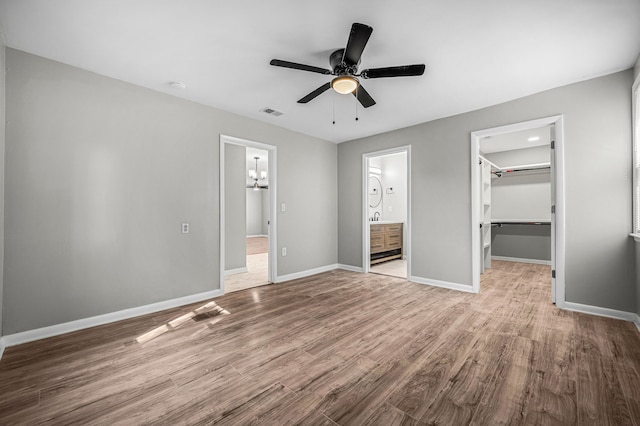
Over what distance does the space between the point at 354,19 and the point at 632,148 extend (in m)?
3.11

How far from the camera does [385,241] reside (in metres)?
6.28

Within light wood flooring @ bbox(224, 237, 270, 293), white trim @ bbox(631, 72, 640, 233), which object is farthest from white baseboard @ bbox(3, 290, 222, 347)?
white trim @ bbox(631, 72, 640, 233)

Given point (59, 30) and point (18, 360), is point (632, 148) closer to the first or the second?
point (59, 30)

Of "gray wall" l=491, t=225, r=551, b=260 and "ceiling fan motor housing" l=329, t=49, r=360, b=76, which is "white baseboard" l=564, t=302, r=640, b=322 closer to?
"gray wall" l=491, t=225, r=551, b=260

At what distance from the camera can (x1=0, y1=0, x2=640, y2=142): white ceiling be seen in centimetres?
201

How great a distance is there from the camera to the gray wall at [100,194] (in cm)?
247

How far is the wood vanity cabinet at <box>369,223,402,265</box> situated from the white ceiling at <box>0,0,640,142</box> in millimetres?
3132

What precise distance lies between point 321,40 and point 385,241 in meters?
4.68

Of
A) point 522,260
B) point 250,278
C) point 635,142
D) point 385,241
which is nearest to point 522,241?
point 522,260

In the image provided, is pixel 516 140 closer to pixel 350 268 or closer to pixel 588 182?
pixel 588 182

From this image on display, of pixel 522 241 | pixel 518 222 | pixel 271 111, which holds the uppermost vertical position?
pixel 271 111

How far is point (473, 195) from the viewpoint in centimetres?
392

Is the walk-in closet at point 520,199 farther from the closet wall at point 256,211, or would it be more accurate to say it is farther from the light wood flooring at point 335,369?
the closet wall at point 256,211

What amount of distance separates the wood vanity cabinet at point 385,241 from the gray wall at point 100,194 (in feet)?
10.8
